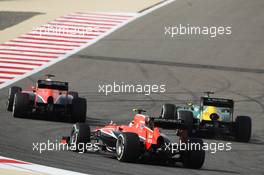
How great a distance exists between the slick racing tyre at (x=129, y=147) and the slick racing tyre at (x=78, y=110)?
23.3ft

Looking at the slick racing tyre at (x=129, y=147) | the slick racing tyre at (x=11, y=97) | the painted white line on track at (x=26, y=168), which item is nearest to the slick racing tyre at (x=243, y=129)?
the slick racing tyre at (x=129, y=147)

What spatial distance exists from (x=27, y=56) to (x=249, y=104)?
1173 cm

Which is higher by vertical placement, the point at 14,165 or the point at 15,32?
the point at 15,32

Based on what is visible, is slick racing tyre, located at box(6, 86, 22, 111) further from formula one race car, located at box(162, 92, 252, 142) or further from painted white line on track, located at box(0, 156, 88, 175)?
painted white line on track, located at box(0, 156, 88, 175)

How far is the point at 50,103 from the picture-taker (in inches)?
1040

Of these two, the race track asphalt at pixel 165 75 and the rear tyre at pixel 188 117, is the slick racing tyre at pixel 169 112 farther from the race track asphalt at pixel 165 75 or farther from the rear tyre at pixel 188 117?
the race track asphalt at pixel 165 75

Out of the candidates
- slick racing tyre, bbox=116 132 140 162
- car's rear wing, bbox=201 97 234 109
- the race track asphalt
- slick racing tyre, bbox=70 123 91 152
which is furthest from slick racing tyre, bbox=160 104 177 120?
slick racing tyre, bbox=116 132 140 162

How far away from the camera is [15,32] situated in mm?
44000

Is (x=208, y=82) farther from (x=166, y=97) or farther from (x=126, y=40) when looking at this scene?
(x=126, y=40)

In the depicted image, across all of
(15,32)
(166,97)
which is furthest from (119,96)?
(15,32)

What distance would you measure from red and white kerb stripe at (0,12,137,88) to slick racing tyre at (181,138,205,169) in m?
15.0

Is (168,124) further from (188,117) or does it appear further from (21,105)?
(21,105)

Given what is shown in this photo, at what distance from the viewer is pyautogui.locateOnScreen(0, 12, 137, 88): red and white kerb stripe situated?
36894mm

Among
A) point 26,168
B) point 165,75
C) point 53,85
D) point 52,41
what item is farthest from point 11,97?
point 52,41
